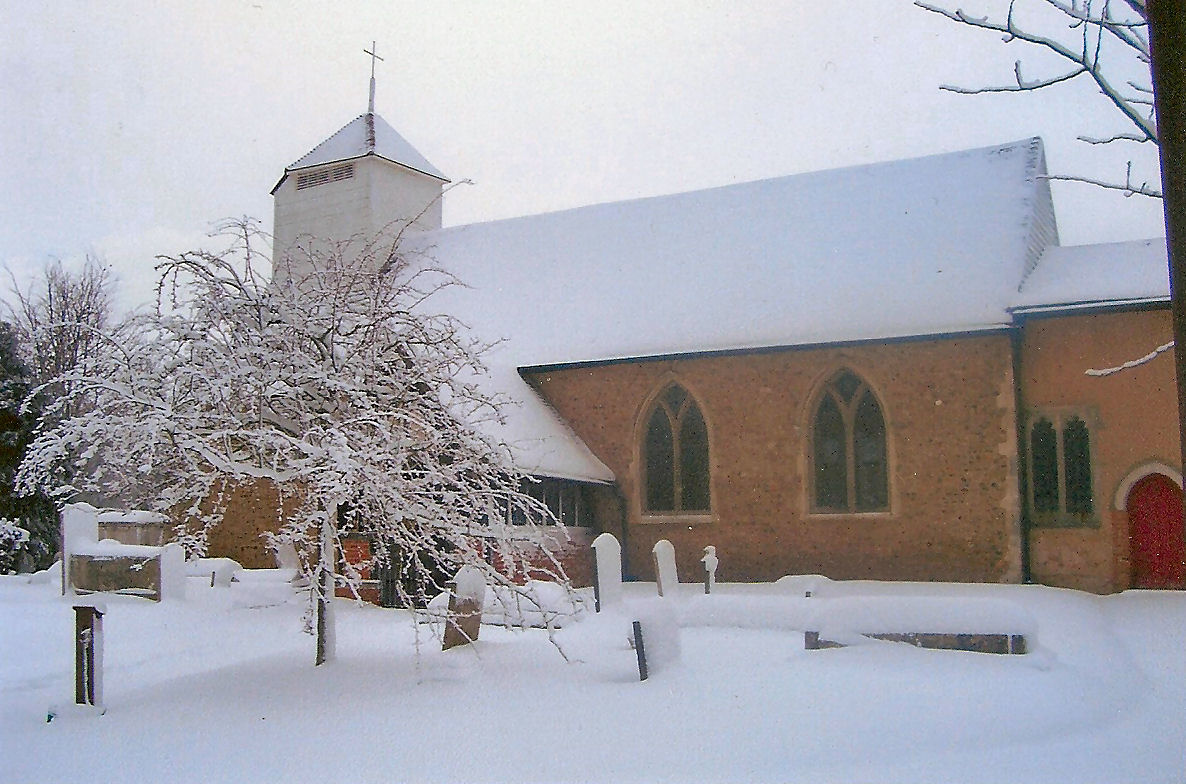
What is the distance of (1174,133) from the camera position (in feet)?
15.6

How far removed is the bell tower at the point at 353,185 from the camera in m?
21.3

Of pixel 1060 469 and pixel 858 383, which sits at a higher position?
pixel 858 383

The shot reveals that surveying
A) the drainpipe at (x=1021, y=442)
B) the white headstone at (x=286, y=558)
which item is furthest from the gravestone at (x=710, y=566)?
the white headstone at (x=286, y=558)

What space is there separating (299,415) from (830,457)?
9.75 m

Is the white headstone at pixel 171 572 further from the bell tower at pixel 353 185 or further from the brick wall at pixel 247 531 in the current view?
the bell tower at pixel 353 185

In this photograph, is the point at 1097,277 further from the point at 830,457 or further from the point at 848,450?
the point at 830,457

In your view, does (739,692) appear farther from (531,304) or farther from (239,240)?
(531,304)

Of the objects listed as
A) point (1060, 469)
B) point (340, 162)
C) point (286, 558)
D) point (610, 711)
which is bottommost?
point (610, 711)

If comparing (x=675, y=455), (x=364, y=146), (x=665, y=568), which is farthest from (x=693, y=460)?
(x=364, y=146)

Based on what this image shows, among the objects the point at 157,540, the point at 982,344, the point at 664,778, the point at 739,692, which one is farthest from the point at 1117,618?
the point at 157,540

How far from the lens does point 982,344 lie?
14906 millimetres

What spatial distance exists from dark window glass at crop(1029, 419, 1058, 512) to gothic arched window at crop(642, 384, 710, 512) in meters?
4.91

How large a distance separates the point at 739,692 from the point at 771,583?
835cm

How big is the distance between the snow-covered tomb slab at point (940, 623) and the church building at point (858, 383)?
Result: 6.22 metres
